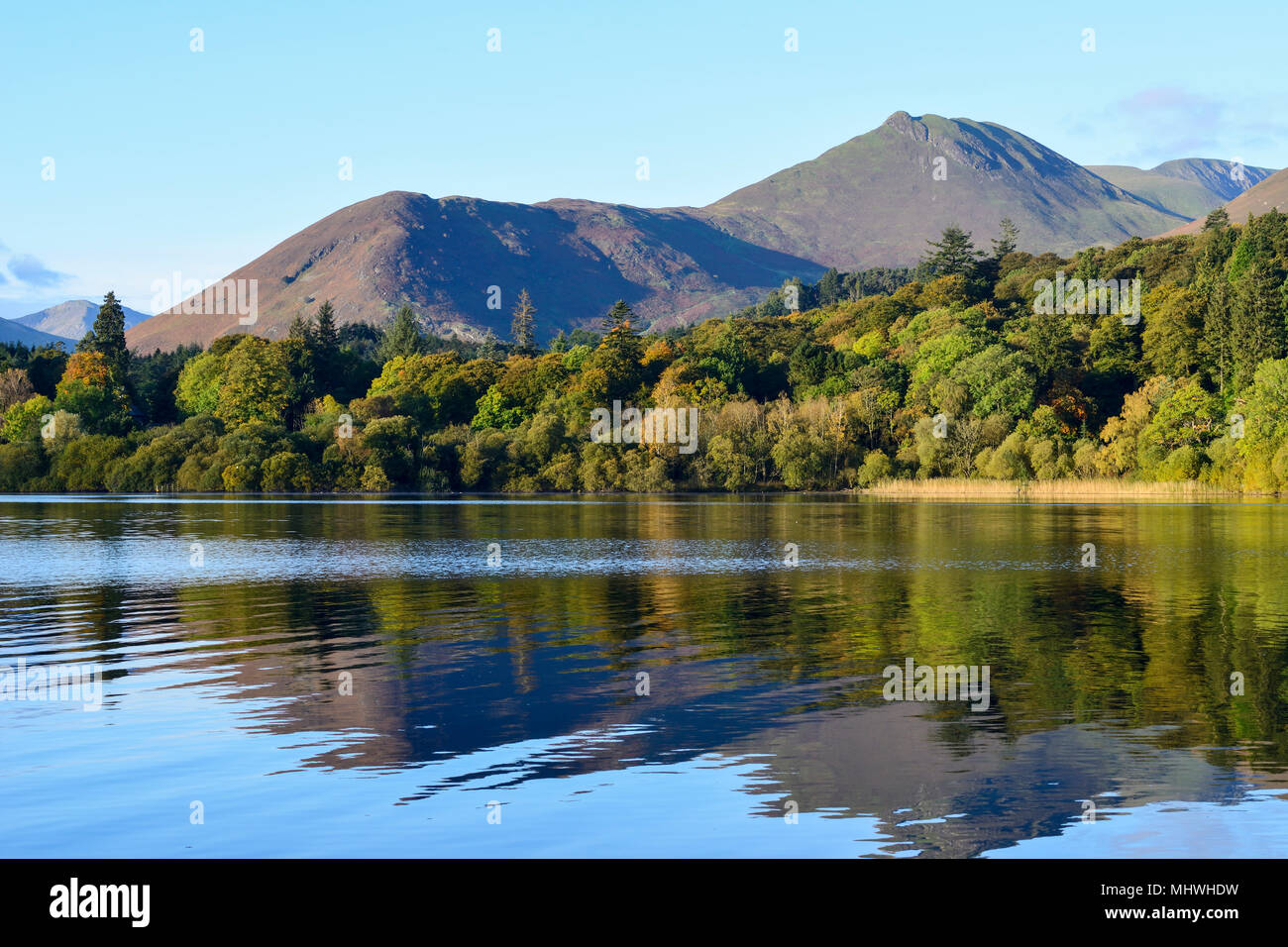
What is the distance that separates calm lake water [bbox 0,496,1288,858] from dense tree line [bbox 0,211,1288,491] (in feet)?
253

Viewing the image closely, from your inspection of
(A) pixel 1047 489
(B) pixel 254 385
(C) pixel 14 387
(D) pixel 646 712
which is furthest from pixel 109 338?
(D) pixel 646 712

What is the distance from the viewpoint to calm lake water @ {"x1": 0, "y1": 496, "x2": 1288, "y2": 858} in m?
12.3

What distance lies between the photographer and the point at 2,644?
2428 centimetres

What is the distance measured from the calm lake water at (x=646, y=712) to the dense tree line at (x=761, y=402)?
77.2m

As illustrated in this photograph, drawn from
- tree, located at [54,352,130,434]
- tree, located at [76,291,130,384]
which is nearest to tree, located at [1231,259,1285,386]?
tree, located at [54,352,130,434]

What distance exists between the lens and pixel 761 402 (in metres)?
157

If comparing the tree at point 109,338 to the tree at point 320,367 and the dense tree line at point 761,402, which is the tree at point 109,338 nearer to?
the dense tree line at point 761,402

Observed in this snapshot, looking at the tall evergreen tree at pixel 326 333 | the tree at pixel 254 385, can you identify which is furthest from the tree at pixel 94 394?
the tall evergreen tree at pixel 326 333

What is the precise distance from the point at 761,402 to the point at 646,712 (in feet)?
461

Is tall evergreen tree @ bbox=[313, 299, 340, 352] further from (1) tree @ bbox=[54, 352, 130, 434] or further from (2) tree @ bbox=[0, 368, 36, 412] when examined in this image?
(2) tree @ bbox=[0, 368, 36, 412]

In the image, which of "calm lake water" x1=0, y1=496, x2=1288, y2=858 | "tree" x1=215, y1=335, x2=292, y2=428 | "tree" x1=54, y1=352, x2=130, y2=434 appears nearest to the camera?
"calm lake water" x1=0, y1=496, x2=1288, y2=858

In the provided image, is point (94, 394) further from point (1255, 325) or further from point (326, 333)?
point (1255, 325)
